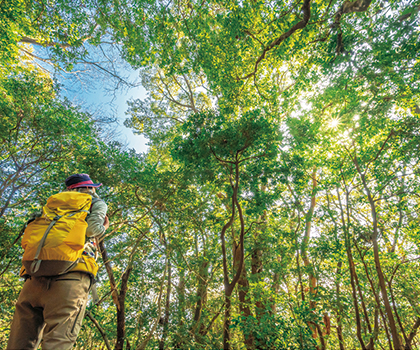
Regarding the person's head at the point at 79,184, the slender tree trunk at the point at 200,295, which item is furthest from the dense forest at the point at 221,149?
the person's head at the point at 79,184

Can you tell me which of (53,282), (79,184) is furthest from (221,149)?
(53,282)

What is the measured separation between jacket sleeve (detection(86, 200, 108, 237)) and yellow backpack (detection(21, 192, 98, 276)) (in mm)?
78

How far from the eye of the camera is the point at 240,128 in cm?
353

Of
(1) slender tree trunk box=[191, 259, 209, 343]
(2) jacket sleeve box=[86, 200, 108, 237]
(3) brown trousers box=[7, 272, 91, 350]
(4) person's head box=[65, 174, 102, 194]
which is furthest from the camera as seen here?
(1) slender tree trunk box=[191, 259, 209, 343]

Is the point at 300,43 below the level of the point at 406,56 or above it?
above

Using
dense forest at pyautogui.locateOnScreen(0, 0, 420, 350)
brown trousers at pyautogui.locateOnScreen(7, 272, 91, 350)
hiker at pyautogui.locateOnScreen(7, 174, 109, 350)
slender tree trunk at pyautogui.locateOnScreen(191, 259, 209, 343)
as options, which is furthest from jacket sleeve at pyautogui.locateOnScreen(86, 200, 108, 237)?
slender tree trunk at pyautogui.locateOnScreen(191, 259, 209, 343)

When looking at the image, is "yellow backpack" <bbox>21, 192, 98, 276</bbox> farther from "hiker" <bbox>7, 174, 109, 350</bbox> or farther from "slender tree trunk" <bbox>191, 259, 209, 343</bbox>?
"slender tree trunk" <bbox>191, 259, 209, 343</bbox>

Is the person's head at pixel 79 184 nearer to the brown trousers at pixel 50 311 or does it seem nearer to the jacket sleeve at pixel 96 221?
the jacket sleeve at pixel 96 221

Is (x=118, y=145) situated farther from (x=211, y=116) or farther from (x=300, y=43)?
(x=300, y=43)

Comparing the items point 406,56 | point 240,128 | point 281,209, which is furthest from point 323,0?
point 281,209

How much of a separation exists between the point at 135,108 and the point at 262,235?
24.1ft

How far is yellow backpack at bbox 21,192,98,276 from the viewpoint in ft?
4.62

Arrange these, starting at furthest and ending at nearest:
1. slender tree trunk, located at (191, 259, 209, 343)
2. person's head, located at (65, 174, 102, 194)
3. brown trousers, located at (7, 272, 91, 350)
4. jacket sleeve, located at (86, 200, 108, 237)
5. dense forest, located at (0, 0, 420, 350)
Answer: slender tree trunk, located at (191, 259, 209, 343), dense forest, located at (0, 0, 420, 350), person's head, located at (65, 174, 102, 194), jacket sleeve, located at (86, 200, 108, 237), brown trousers, located at (7, 272, 91, 350)

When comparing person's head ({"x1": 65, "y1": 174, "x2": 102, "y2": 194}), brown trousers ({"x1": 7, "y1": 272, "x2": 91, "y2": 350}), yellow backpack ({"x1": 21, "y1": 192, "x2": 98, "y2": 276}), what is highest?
person's head ({"x1": 65, "y1": 174, "x2": 102, "y2": 194})
